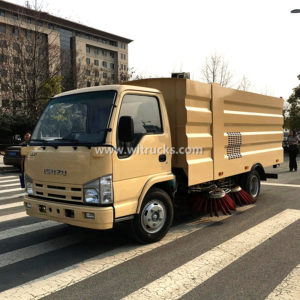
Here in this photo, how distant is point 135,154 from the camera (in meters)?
4.64

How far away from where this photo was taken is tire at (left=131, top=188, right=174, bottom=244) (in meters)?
4.78

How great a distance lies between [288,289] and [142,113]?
2.93m

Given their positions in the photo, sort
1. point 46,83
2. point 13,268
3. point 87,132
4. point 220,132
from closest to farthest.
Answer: point 13,268, point 87,132, point 220,132, point 46,83

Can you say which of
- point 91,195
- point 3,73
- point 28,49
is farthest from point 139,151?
point 3,73

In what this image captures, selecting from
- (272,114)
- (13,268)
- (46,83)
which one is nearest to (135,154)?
(13,268)

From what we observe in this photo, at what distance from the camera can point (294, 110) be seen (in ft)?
96.4

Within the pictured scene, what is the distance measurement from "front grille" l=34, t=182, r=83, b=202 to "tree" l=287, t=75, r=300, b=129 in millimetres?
27916

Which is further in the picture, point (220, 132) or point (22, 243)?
point (220, 132)

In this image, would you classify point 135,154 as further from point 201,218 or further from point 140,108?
point 201,218

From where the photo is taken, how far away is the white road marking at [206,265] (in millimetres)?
3463

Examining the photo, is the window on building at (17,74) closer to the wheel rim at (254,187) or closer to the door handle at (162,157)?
the wheel rim at (254,187)

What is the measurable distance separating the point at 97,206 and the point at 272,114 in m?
5.86

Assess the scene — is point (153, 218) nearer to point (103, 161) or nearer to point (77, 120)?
point (103, 161)

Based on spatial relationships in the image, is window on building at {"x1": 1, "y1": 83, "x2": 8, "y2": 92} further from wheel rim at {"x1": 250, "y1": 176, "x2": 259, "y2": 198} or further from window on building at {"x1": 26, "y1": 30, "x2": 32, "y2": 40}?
wheel rim at {"x1": 250, "y1": 176, "x2": 259, "y2": 198}
